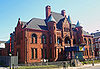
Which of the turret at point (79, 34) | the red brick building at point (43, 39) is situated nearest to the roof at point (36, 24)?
the red brick building at point (43, 39)

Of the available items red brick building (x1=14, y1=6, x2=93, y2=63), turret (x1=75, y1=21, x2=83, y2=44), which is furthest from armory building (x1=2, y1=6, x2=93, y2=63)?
turret (x1=75, y1=21, x2=83, y2=44)

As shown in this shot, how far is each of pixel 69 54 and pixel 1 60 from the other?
20031 millimetres

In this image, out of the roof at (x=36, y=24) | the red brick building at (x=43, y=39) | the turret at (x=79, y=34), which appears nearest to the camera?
the red brick building at (x=43, y=39)

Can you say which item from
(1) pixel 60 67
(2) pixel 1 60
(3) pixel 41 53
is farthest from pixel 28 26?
(1) pixel 60 67

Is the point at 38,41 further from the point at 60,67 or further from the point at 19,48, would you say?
the point at 60,67

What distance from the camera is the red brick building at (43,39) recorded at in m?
37.8

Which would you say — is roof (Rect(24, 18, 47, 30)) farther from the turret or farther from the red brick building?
the turret

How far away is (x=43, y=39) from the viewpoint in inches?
1608

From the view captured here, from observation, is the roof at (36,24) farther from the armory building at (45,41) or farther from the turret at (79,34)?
the turret at (79,34)

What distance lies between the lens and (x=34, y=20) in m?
42.7

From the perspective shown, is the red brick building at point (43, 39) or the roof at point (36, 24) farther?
the roof at point (36, 24)

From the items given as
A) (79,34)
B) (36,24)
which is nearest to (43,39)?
(36,24)

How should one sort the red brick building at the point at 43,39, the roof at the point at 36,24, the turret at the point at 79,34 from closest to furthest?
the red brick building at the point at 43,39
the roof at the point at 36,24
the turret at the point at 79,34

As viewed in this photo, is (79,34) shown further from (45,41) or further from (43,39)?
(43,39)
